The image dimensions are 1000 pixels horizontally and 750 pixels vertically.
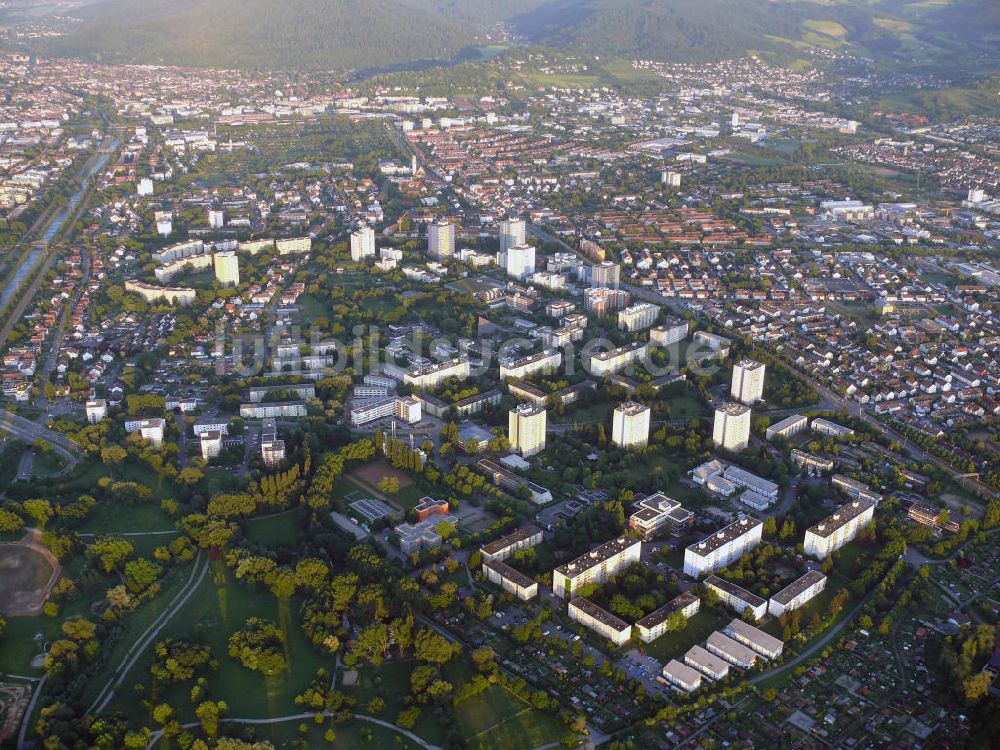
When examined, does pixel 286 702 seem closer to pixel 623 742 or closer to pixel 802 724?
pixel 623 742

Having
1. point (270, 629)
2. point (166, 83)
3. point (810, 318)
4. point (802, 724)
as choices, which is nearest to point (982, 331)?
point (810, 318)

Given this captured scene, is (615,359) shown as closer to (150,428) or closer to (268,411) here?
(268,411)

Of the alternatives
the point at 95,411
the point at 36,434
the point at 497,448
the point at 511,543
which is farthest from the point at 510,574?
the point at 36,434

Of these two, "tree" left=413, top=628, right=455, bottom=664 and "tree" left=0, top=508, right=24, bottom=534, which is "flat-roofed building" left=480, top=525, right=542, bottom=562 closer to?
"tree" left=413, top=628, right=455, bottom=664

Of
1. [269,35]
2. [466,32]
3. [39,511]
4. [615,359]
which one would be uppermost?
[269,35]

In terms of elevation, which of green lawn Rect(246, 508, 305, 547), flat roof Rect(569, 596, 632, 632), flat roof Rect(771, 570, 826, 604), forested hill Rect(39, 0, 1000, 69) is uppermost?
forested hill Rect(39, 0, 1000, 69)

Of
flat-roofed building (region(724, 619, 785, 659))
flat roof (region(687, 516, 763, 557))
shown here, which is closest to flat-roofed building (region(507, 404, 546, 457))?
flat roof (region(687, 516, 763, 557))

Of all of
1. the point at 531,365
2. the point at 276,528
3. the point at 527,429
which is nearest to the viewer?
the point at 276,528
